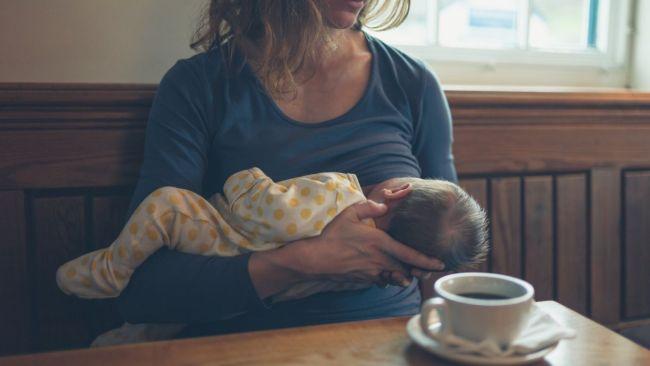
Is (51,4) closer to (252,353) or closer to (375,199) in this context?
(375,199)

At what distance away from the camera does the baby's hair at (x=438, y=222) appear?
93 centimetres

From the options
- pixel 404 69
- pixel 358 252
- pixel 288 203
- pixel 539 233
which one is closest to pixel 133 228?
pixel 288 203

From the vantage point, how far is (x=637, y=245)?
173 centimetres

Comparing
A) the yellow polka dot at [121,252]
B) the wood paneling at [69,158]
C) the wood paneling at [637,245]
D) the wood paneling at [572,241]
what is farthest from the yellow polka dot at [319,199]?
the wood paneling at [637,245]

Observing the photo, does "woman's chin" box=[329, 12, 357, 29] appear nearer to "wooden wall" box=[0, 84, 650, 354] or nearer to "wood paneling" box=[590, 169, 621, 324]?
"wooden wall" box=[0, 84, 650, 354]

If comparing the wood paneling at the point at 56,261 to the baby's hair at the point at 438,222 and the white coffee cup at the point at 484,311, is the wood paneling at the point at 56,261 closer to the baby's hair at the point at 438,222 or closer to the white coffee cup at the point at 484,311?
the baby's hair at the point at 438,222

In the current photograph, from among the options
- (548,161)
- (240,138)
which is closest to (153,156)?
(240,138)

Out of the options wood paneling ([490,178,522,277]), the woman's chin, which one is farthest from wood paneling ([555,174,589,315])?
the woman's chin

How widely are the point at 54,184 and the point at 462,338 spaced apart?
910 millimetres

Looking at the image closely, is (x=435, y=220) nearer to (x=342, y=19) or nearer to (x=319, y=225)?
(x=319, y=225)

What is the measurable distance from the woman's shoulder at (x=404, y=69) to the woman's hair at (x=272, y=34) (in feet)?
0.42

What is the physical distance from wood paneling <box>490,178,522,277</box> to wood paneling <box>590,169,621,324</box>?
0.23 metres

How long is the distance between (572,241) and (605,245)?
0.11 meters

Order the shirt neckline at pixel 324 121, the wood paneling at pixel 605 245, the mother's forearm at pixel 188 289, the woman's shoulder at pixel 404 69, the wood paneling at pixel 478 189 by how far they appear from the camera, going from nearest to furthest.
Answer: the mother's forearm at pixel 188 289
the shirt neckline at pixel 324 121
the woman's shoulder at pixel 404 69
the wood paneling at pixel 478 189
the wood paneling at pixel 605 245
